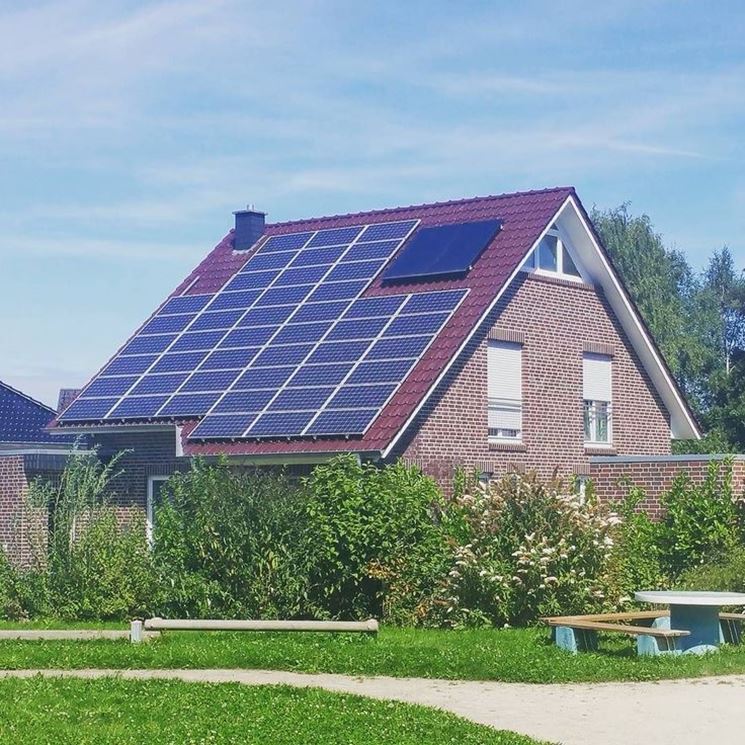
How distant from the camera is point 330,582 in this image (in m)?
20.8

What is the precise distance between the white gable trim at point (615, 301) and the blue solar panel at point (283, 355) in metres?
2.58

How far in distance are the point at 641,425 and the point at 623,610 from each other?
10.0m

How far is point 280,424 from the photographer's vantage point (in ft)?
76.5

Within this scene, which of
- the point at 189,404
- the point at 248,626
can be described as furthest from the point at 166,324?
the point at 248,626

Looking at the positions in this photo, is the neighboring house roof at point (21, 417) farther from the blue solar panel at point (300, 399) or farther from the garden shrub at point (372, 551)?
the garden shrub at point (372, 551)

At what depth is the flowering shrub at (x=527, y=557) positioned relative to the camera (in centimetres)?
1973

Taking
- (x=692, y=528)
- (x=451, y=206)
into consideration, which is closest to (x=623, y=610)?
(x=692, y=528)

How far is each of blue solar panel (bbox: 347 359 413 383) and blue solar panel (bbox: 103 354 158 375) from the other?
5216 millimetres

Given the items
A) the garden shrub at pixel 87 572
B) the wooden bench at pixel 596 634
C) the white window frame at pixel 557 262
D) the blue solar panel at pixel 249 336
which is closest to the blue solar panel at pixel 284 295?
the blue solar panel at pixel 249 336

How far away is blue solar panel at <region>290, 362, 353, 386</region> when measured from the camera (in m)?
23.7

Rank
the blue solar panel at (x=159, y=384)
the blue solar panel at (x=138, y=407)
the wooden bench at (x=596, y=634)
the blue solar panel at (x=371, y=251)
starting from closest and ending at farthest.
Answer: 1. the wooden bench at (x=596, y=634)
2. the blue solar panel at (x=138, y=407)
3. the blue solar panel at (x=159, y=384)
4. the blue solar panel at (x=371, y=251)

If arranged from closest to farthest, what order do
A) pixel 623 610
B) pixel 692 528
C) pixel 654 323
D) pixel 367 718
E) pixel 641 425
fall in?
pixel 367 718
pixel 623 610
pixel 692 528
pixel 641 425
pixel 654 323

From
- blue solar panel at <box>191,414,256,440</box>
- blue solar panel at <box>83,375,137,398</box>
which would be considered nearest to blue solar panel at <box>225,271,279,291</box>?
blue solar panel at <box>83,375,137,398</box>

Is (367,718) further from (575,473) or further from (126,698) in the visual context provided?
(575,473)
